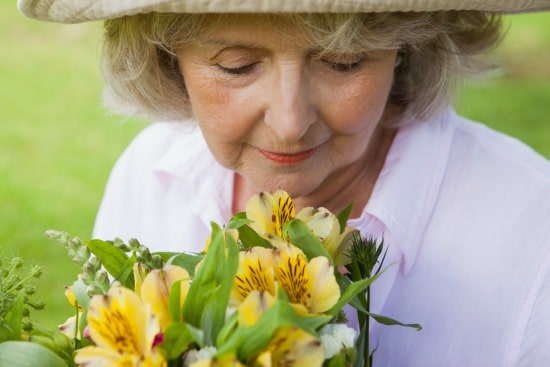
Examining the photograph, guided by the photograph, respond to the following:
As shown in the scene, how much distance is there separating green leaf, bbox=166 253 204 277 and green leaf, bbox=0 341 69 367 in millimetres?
203

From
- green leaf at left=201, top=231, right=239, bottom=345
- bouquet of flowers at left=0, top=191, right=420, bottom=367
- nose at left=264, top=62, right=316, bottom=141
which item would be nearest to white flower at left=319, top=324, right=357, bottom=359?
bouquet of flowers at left=0, top=191, right=420, bottom=367

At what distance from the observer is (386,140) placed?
1.92 m

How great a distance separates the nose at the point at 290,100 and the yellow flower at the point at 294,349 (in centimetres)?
54

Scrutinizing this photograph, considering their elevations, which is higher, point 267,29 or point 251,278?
point 267,29

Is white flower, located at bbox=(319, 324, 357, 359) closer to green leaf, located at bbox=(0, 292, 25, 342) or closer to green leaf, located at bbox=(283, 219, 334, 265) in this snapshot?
green leaf, located at bbox=(283, 219, 334, 265)

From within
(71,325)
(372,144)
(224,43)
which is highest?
(224,43)

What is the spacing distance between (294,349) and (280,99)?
0.57 metres

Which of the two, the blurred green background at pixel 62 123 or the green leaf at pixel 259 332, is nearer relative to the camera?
the green leaf at pixel 259 332

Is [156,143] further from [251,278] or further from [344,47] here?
[251,278]

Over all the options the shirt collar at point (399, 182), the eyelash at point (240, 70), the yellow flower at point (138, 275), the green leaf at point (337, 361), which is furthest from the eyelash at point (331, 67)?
the green leaf at point (337, 361)

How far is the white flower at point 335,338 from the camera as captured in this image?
1054 mm

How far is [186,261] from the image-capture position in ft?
3.92

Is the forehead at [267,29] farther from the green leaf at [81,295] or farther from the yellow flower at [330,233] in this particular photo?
the green leaf at [81,295]

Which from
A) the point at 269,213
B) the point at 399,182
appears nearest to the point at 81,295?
the point at 269,213
